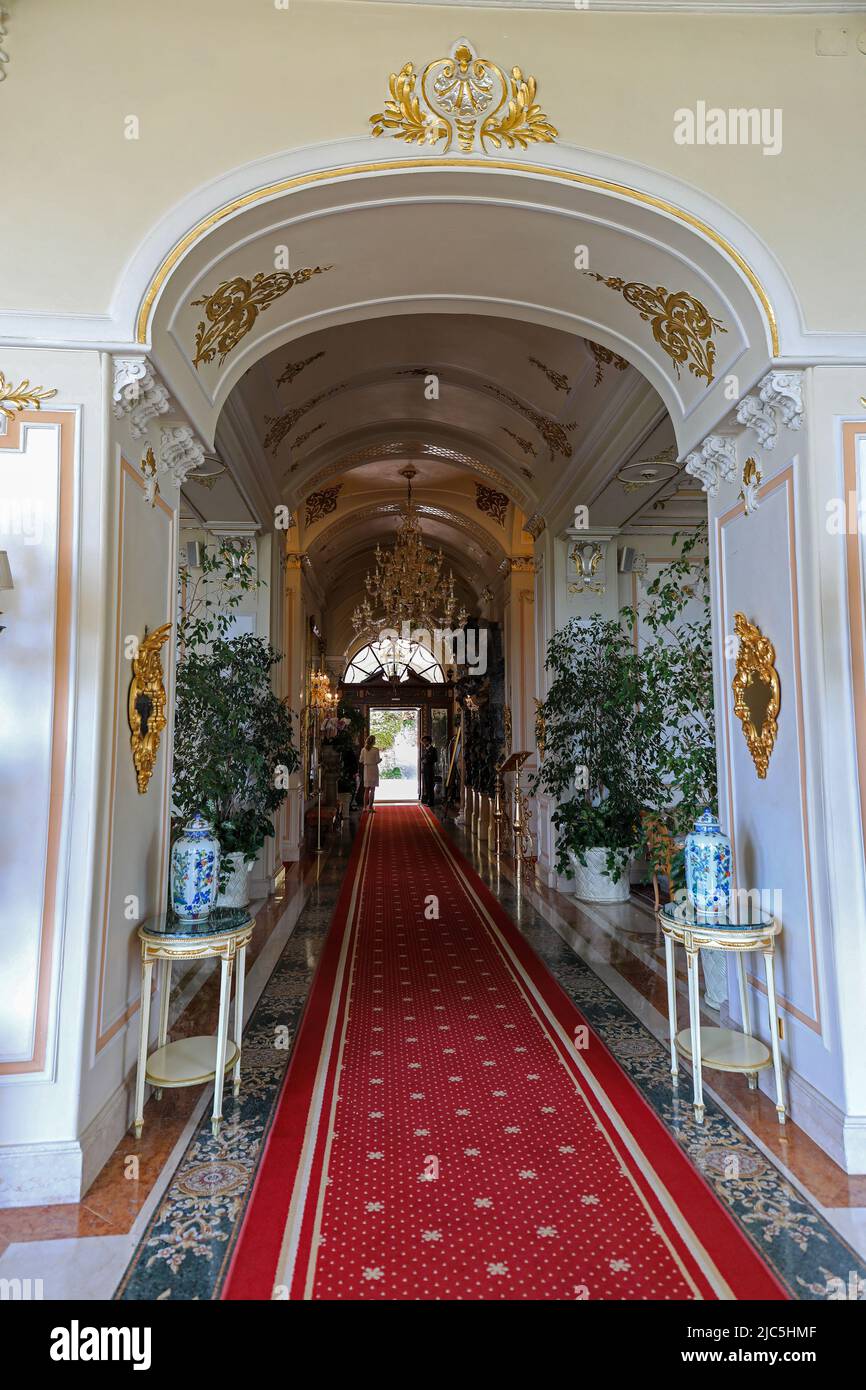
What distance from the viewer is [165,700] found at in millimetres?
3805

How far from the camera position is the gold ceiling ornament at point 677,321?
13.1 feet

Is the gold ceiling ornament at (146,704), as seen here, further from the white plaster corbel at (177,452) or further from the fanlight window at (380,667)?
the fanlight window at (380,667)

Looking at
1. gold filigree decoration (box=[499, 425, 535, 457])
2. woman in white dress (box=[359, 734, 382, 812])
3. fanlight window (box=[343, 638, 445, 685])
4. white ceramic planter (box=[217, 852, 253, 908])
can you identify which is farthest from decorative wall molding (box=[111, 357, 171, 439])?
fanlight window (box=[343, 638, 445, 685])

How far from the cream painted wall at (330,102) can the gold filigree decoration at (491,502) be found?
867 cm

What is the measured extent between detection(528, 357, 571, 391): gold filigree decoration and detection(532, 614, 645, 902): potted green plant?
232 cm

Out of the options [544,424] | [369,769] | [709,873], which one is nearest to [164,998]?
[709,873]

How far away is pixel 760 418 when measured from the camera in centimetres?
368

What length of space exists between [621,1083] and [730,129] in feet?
14.8

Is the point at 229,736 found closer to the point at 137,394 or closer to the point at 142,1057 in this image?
the point at 142,1057

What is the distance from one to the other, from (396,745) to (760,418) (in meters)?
21.1

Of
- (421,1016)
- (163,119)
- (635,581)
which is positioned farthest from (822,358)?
(635,581)

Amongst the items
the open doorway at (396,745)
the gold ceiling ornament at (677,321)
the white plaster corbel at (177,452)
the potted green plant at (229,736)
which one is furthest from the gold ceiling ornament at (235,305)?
the open doorway at (396,745)

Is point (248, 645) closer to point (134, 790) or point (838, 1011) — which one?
point (134, 790)

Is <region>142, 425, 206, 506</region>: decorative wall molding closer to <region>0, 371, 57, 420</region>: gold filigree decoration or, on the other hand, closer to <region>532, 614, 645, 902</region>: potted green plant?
<region>0, 371, 57, 420</region>: gold filigree decoration
